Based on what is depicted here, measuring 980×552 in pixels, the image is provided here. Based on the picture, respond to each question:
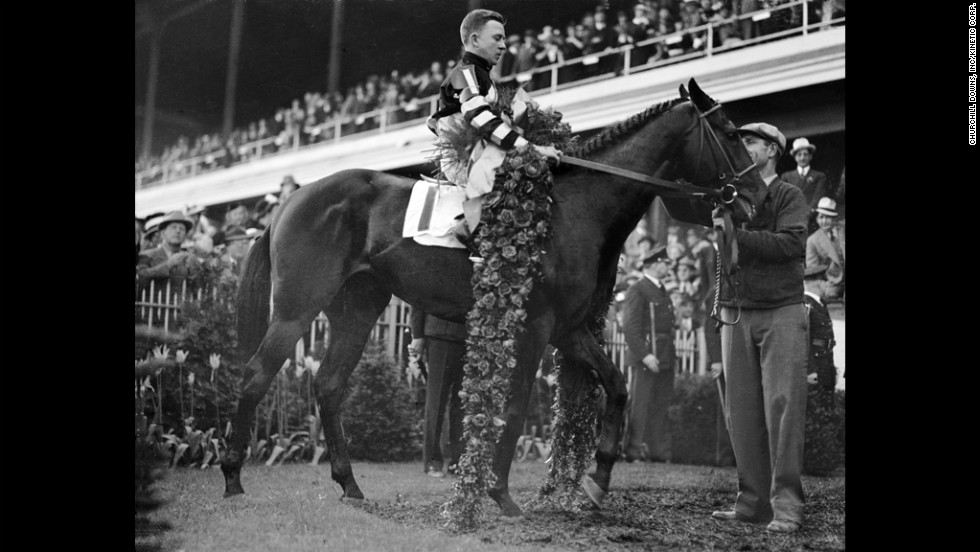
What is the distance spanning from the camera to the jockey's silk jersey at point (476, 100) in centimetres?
464

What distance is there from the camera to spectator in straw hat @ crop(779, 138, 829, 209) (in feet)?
19.2

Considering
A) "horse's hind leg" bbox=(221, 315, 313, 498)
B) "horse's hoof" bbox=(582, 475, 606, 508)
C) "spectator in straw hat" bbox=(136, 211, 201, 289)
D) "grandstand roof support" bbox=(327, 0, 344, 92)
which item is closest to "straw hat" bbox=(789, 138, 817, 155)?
"horse's hoof" bbox=(582, 475, 606, 508)

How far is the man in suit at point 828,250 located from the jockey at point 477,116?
206cm

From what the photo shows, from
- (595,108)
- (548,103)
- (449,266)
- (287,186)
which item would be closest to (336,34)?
(287,186)

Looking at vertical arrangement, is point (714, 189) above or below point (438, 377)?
above

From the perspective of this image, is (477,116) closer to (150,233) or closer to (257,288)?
(257,288)

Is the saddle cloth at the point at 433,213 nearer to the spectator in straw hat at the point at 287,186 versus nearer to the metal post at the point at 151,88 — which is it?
the spectator in straw hat at the point at 287,186

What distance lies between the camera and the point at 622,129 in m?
4.91

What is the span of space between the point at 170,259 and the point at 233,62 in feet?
4.79

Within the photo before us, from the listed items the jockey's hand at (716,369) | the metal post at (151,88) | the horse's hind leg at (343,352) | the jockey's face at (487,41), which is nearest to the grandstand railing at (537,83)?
the metal post at (151,88)

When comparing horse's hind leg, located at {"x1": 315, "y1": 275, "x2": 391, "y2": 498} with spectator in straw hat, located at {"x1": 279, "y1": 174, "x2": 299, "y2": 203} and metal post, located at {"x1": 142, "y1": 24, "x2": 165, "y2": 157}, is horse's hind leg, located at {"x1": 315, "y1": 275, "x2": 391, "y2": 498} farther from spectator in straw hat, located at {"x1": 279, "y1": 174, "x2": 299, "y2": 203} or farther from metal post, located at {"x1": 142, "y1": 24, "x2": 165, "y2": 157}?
metal post, located at {"x1": 142, "y1": 24, "x2": 165, "y2": 157}

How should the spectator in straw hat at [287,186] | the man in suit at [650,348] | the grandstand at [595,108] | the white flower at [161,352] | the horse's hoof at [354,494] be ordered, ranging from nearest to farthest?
the horse's hoof at [354,494] < the grandstand at [595,108] < the white flower at [161,352] < the spectator in straw hat at [287,186] < the man in suit at [650,348]
